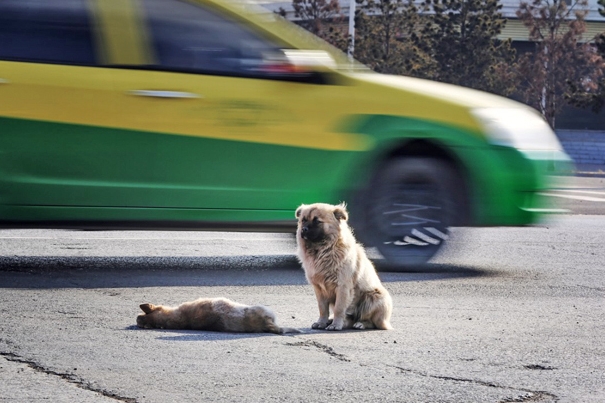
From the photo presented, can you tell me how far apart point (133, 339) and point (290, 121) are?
3003 mm

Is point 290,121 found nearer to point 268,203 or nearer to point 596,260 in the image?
point 268,203

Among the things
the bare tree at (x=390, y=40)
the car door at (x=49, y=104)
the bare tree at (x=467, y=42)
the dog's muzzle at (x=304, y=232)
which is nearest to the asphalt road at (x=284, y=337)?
the dog's muzzle at (x=304, y=232)

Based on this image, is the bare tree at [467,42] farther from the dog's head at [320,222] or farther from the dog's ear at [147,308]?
the dog's ear at [147,308]

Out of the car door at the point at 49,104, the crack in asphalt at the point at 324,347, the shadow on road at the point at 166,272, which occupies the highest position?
the car door at the point at 49,104

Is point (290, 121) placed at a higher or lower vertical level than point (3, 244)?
higher

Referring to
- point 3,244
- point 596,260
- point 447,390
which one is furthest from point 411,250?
point 447,390

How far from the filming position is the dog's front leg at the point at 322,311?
6816 millimetres

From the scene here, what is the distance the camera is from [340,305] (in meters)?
6.72

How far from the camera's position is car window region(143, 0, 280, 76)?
349 inches

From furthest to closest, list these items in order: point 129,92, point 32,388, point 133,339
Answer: point 129,92 < point 133,339 < point 32,388

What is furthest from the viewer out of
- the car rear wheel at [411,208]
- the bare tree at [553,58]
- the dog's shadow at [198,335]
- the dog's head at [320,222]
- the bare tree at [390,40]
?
the bare tree at [390,40]

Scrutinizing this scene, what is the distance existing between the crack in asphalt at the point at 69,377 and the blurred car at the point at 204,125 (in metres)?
3.12

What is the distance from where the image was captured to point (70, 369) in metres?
5.47

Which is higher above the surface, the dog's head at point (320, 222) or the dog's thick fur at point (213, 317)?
the dog's head at point (320, 222)
